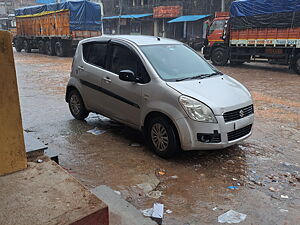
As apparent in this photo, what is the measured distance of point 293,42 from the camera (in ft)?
42.5

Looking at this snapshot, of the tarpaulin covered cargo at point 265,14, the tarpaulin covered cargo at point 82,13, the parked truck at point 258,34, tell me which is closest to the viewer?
the tarpaulin covered cargo at point 265,14

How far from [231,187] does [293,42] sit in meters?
11.7

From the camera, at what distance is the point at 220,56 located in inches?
639

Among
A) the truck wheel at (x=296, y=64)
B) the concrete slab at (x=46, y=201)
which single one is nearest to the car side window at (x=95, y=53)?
the concrete slab at (x=46, y=201)

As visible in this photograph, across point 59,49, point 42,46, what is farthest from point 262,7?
point 42,46

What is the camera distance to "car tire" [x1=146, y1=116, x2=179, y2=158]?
13.0 ft

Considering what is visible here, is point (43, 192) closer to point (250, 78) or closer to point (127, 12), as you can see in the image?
point (250, 78)

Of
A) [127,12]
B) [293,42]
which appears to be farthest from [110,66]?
[127,12]

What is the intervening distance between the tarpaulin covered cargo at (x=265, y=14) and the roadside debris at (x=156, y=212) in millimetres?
12493

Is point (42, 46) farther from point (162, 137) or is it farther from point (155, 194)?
point (155, 194)

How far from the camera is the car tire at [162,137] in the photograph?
3.98 meters

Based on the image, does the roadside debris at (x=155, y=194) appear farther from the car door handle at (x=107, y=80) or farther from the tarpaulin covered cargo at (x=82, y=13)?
the tarpaulin covered cargo at (x=82, y=13)

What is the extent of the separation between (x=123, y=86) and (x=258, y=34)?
38.4 ft

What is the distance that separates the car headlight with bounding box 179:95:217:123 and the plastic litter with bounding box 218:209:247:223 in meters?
1.22
